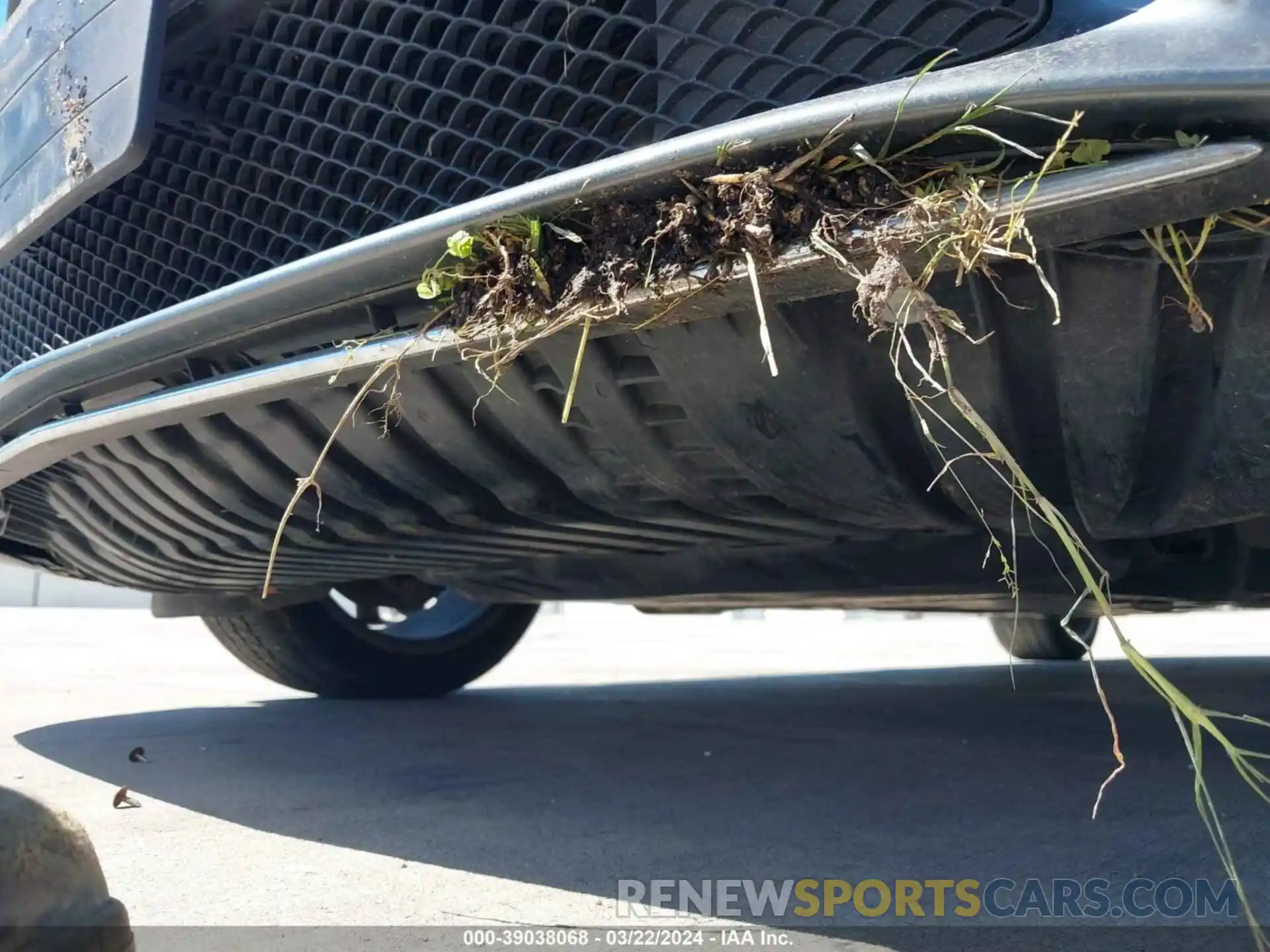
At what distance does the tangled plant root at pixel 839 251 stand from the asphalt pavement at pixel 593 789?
558mm

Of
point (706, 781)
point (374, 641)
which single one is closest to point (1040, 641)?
point (374, 641)

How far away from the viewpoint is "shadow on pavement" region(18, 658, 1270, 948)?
1.69 meters

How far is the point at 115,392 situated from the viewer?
80.0 inches

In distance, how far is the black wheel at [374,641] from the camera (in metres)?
3.43

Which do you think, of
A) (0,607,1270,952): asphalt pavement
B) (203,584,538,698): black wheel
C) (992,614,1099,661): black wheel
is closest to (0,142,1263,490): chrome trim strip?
(0,607,1270,952): asphalt pavement


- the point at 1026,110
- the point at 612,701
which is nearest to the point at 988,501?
the point at 1026,110

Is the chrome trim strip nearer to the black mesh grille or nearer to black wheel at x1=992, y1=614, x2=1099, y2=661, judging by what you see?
the black mesh grille

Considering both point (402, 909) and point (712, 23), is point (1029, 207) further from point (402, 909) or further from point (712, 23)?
point (402, 909)

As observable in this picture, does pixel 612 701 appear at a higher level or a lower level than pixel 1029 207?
higher

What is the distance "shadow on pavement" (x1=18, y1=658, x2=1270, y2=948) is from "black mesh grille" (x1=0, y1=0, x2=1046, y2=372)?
92 cm

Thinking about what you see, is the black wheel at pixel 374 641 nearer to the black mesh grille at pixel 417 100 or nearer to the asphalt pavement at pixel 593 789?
the asphalt pavement at pixel 593 789

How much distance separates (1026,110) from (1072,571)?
47.0 inches

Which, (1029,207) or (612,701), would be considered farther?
(612,701)

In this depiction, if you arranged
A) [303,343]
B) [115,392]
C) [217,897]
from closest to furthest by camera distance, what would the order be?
[217,897] → [303,343] → [115,392]
